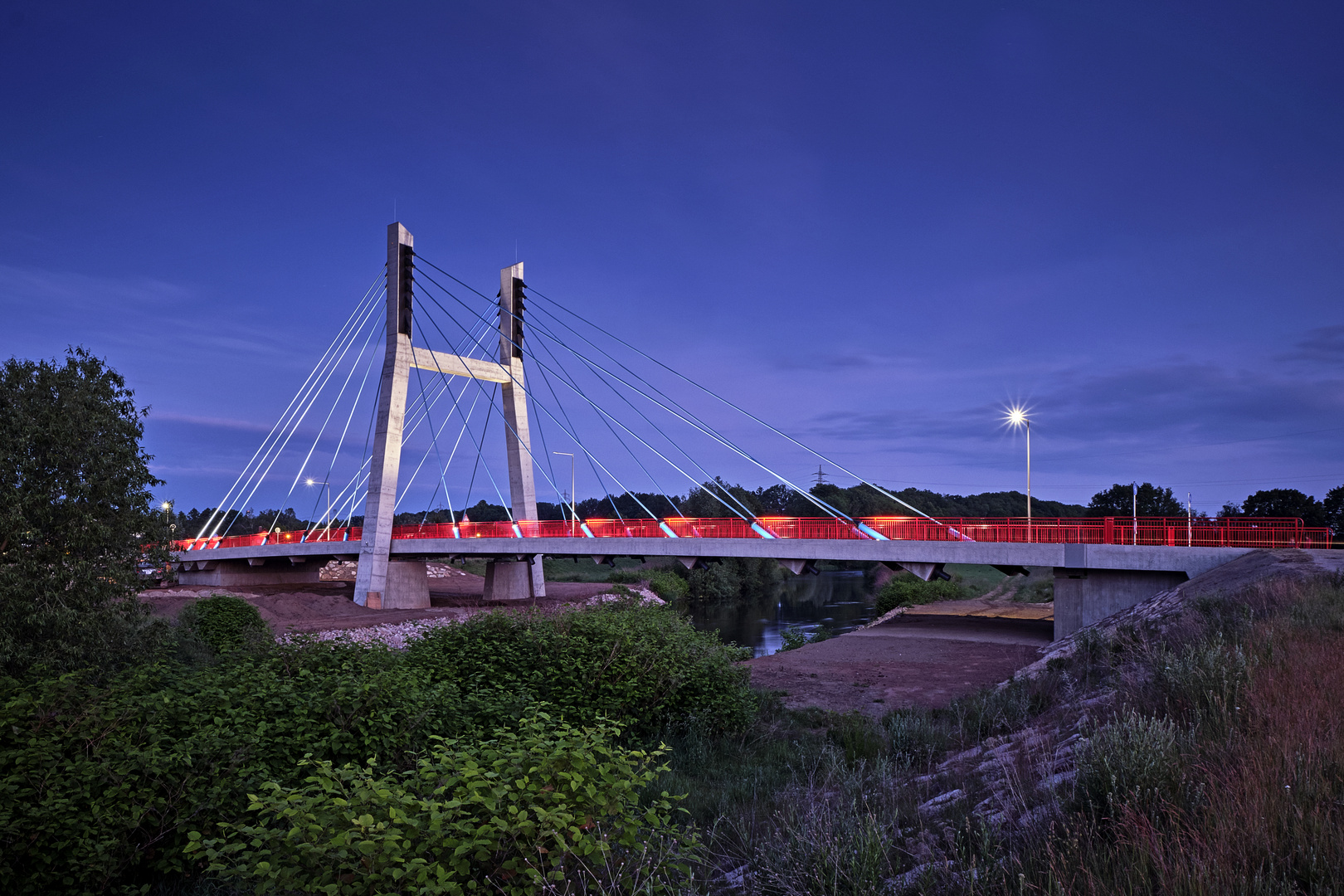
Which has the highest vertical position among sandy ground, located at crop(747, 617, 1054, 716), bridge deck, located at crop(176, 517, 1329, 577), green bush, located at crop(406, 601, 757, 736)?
bridge deck, located at crop(176, 517, 1329, 577)

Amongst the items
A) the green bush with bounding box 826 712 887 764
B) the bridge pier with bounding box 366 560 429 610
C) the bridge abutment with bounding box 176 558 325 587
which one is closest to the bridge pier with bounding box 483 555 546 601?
the bridge pier with bounding box 366 560 429 610

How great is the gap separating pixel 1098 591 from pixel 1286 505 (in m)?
44.5

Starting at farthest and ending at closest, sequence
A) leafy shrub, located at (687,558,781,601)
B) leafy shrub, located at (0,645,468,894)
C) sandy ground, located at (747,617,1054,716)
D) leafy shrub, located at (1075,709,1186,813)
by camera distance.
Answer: leafy shrub, located at (687,558,781,601)
sandy ground, located at (747,617,1054,716)
leafy shrub, located at (0,645,468,894)
leafy shrub, located at (1075,709,1186,813)

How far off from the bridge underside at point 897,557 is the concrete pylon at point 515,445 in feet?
0.44

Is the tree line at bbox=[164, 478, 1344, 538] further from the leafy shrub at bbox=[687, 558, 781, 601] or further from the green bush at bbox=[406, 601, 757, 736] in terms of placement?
the green bush at bbox=[406, 601, 757, 736]

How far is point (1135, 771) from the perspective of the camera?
17.0 feet

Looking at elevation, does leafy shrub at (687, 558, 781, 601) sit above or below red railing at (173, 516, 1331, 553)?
below

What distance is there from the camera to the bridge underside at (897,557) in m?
21.5

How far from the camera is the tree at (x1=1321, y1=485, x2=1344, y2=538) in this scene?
4894 centimetres

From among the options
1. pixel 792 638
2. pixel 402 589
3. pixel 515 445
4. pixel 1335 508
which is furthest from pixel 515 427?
pixel 1335 508

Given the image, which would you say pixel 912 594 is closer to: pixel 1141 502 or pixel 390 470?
pixel 390 470

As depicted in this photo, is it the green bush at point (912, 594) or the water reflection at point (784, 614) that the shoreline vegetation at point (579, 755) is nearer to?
the water reflection at point (784, 614)

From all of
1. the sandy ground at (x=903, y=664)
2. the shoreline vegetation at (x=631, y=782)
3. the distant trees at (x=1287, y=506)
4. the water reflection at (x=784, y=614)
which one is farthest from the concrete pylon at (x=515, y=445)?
the distant trees at (x=1287, y=506)

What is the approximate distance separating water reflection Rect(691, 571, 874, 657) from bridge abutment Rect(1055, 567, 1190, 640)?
443 inches
